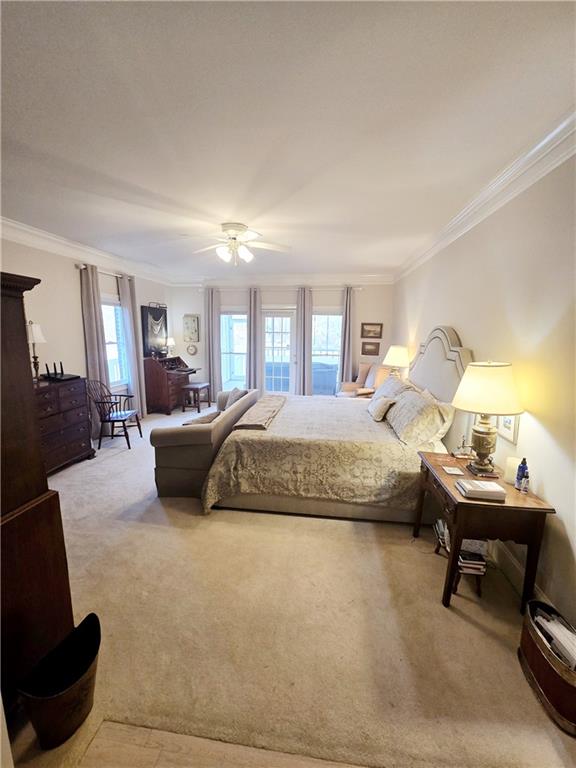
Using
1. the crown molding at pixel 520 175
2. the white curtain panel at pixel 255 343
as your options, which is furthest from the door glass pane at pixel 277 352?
the crown molding at pixel 520 175

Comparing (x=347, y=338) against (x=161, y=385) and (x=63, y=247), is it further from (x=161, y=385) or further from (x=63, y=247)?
(x=63, y=247)

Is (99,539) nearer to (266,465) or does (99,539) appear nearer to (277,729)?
(266,465)

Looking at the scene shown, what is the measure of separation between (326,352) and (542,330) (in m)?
4.59

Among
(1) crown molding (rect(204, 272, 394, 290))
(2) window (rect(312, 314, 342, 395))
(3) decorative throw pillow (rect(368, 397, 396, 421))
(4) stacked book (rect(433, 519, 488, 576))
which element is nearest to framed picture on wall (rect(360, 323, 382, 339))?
(2) window (rect(312, 314, 342, 395))

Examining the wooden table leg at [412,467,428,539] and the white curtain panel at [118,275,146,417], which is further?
the white curtain panel at [118,275,146,417]

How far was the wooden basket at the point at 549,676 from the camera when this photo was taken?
1.25 metres

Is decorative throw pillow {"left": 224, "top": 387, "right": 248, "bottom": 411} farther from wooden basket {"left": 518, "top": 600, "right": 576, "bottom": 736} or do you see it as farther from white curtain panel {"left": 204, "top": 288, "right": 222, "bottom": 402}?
wooden basket {"left": 518, "top": 600, "right": 576, "bottom": 736}

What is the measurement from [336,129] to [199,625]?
2752mm

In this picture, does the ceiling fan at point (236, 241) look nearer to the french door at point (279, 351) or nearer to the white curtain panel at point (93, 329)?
the white curtain panel at point (93, 329)

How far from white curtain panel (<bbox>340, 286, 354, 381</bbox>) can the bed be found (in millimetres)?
3062

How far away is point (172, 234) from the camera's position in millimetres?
3596

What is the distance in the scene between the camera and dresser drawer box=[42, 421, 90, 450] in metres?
3.36

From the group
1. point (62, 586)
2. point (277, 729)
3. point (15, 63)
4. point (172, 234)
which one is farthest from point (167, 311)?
point (277, 729)

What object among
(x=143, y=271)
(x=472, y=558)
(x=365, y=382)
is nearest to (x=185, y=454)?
(x=472, y=558)
